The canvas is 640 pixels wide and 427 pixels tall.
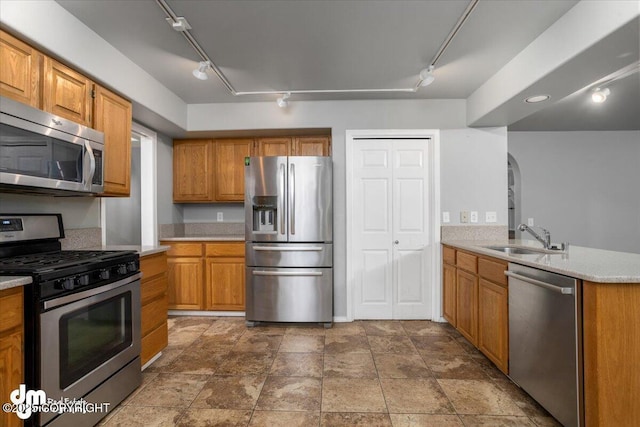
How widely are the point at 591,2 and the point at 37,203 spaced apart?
3.57 meters

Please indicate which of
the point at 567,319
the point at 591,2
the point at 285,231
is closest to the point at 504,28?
the point at 591,2

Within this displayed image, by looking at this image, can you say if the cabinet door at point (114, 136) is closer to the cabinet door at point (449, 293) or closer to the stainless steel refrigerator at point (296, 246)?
the stainless steel refrigerator at point (296, 246)

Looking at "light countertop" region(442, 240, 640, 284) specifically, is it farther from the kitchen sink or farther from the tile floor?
the tile floor

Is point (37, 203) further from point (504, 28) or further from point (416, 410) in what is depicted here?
point (504, 28)

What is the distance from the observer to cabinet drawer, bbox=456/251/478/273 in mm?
2625

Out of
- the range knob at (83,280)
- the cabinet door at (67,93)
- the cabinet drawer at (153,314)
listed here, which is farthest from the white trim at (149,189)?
the range knob at (83,280)

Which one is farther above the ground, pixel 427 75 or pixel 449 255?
pixel 427 75

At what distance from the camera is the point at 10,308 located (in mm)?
1321

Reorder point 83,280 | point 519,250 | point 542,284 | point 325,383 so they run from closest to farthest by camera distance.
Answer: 1. point 83,280
2. point 542,284
3. point 325,383
4. point 519,250

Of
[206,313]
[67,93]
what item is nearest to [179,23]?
[67,93]

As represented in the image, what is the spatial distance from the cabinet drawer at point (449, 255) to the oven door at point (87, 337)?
2693mm

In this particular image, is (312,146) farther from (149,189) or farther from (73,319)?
(73,319)

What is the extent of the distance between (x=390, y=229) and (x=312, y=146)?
1.33m

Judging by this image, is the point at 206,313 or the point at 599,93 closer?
the point at 599,93
